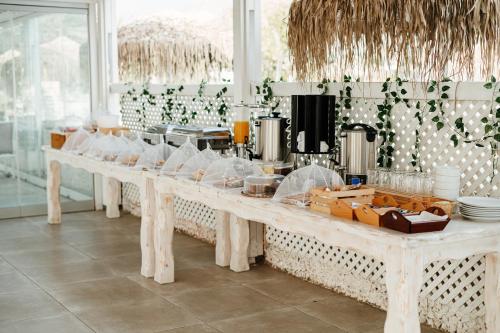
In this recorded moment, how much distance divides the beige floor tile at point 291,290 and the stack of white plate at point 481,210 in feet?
4.99

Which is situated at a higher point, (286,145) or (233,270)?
(286,145)

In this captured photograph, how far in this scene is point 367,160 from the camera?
4285mm

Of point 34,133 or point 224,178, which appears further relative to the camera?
point 34,133

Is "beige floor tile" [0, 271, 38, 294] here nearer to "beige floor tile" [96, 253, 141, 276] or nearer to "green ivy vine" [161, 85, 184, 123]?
"beige floor tile" [96, 253, 141, 276]

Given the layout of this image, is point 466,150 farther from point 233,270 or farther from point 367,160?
point 233,270

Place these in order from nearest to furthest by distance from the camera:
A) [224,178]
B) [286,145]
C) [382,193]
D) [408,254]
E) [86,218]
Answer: [408,254]
[382,193]
[224,178]
[286,145]
[86,218]

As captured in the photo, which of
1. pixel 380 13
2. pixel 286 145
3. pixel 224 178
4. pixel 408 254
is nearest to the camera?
pixel 408 254

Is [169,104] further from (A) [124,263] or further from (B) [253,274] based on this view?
(B) [253,274]

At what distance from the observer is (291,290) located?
4.84 m

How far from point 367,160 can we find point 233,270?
1.60m

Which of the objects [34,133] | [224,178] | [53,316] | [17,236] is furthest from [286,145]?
[34,133]

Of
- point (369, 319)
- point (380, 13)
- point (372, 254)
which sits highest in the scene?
point (380, 13)

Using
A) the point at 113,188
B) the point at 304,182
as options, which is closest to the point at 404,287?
the point at 304,182

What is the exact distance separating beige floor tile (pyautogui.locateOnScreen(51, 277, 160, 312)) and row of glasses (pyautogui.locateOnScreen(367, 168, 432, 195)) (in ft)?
5.59
